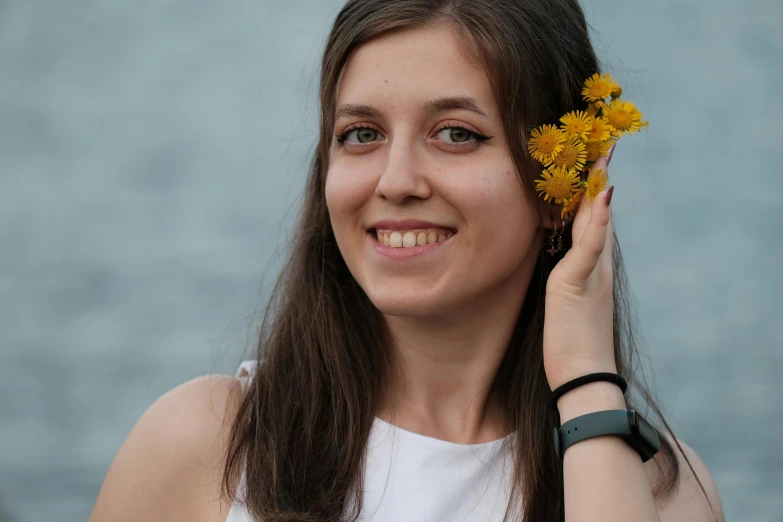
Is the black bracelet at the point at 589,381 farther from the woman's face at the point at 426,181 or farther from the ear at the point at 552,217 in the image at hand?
the ear at the point at 552,217

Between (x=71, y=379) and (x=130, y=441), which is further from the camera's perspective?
(x=71, y=379)

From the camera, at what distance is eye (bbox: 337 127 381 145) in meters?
3.21

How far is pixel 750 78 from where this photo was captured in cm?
945

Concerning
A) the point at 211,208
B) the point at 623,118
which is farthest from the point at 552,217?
the point at 211,208

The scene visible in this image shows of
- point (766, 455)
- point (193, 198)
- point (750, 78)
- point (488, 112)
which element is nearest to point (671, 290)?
point (766, 455)

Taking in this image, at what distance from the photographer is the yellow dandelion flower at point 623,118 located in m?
3.26

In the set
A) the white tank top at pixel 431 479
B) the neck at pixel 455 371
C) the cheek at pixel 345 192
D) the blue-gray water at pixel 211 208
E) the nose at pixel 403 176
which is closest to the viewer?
the nose at pixel 403 176

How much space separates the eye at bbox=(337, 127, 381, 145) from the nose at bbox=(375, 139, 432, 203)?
0.12 m

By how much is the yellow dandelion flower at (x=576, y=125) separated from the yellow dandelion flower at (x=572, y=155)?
0.7 inches

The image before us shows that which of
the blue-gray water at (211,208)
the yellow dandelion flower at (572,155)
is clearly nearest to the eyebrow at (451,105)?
the yellow dandelion flower at (572,155)

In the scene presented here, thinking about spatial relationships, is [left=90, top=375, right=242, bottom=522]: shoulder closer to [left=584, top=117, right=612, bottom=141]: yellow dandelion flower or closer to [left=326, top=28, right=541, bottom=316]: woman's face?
[left=326, top=28, right=541, bottom=316]: woman's face

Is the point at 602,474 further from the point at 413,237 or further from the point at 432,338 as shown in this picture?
the point at 413,237

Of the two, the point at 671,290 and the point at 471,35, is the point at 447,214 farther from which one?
the point at 671,290

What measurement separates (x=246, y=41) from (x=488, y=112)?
724 cm
